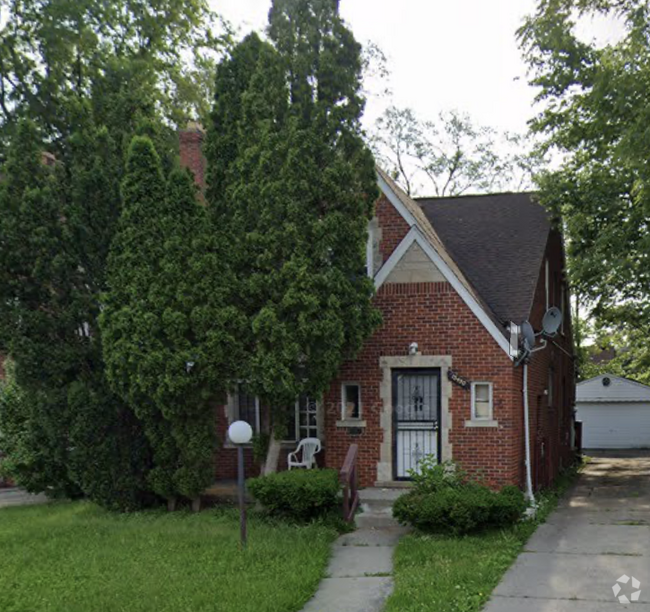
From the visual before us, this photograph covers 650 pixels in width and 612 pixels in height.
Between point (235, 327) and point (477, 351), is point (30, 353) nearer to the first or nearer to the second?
point (235, 327)

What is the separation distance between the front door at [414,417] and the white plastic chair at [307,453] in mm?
1596

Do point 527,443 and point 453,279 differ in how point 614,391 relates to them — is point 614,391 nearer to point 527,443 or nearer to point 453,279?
point 527,443

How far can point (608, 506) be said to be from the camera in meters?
14.1

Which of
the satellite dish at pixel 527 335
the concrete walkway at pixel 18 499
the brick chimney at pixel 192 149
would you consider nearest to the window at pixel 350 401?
the satellite dish at pixel 527 335

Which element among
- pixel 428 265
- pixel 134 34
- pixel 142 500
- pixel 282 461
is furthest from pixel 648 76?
pixel 134 34

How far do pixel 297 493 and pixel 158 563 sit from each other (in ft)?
8.22

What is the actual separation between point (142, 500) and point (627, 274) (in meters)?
11.3

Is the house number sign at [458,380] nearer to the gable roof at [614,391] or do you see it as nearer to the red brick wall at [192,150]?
the red brick wall at [192,150]

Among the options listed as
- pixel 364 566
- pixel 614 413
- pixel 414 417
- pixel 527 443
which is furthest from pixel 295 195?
pixel 614 413

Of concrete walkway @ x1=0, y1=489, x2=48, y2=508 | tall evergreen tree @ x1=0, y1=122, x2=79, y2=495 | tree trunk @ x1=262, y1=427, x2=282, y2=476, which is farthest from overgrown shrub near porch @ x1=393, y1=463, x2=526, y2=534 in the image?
concrete walkway @ x1=0, y1=489, x2=48, y2=508

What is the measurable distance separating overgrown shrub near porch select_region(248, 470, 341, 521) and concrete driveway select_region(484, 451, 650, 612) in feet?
9.59

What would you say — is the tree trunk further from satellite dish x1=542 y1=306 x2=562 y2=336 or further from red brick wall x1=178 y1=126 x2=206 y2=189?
red brick wall x1=178 y1=126 x2=206 y2=189

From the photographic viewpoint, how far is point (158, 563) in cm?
942

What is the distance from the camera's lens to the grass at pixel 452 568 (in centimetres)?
781
